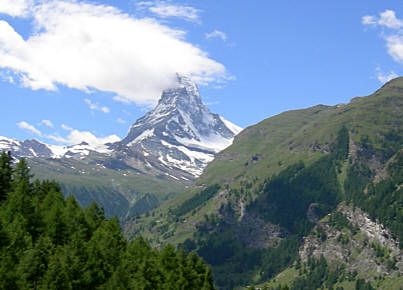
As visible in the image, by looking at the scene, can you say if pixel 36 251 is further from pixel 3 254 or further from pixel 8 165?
pixel 8 165

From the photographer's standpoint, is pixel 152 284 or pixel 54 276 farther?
pixel 152 284

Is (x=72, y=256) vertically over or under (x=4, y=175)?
under

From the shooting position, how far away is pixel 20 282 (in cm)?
8369

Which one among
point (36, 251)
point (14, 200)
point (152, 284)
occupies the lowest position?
point (152, 284)

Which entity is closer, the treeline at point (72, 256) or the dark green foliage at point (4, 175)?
the treeline at point (72, 256)

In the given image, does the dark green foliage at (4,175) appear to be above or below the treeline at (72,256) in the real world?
above

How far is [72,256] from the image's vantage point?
90.1 m

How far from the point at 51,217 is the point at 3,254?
64.7 ft

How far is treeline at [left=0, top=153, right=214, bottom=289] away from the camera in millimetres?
86125

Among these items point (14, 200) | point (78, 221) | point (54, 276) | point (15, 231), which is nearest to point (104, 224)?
point (78, 221)

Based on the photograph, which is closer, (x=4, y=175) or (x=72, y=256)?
(x=72, y=256)

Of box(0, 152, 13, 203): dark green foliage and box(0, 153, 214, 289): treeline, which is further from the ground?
box(0, 152, 13, 203): dark green foliage

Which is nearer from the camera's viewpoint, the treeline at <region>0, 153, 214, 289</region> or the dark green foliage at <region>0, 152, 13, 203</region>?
the treeline at <region>0, 153, 214, 289</region>

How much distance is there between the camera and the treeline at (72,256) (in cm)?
8612
